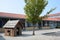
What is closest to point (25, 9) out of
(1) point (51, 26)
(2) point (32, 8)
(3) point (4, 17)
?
(2) point (32, 8)

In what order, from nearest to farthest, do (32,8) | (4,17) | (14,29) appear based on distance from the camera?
(14,29)
(32,8)
(4,17)

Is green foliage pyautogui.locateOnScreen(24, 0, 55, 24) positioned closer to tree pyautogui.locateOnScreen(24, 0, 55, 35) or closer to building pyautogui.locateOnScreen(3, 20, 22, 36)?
tree pyautogui.locateOnScreen(24, 0, 55, 35)

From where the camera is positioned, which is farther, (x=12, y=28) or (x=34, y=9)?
(x=34, y=9)

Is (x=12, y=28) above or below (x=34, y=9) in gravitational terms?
below

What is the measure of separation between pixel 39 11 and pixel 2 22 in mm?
12223

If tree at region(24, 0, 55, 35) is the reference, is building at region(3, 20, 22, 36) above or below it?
below

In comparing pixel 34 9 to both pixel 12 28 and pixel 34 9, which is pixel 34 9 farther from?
pixel 12 28

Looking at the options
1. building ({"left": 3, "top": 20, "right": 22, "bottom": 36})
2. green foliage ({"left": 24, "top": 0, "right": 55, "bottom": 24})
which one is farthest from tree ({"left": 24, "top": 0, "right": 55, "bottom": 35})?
building ({"left": 3, "top": 20, "right": 22, "bottom": 36})

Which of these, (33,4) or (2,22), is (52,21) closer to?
(2,22)

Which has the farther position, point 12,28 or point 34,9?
point 34,9

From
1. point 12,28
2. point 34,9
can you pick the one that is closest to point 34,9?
point 34,9

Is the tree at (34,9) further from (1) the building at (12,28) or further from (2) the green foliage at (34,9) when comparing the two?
(1) the building at (12,28)

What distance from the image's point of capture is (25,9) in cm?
2312

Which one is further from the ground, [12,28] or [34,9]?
[34,9]
